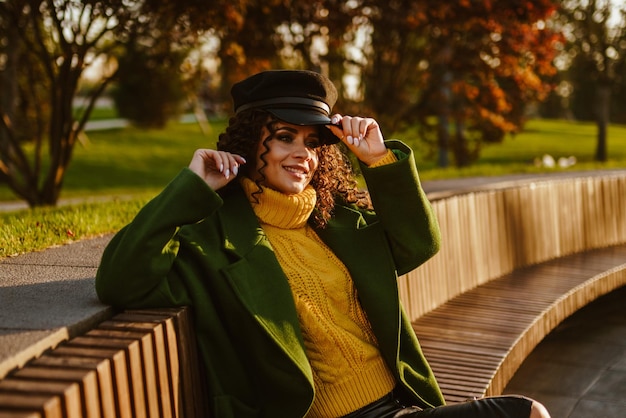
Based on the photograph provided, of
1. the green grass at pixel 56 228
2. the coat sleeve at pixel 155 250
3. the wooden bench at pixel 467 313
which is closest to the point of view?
the wooden bench at pixel 467 313

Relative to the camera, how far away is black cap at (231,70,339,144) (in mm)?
2971

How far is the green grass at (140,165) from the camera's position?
5.14 meters

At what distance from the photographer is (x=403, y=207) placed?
123 inches

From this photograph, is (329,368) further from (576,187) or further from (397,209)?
(576,187)

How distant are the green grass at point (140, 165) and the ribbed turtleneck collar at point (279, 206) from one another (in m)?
A: 1.73

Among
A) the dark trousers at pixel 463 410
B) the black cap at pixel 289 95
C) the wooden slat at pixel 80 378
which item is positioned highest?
the black cap at pixel 289 95

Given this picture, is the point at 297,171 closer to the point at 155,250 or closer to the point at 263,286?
the point at 263,286

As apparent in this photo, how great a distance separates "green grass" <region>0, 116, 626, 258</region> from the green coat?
1.71 m

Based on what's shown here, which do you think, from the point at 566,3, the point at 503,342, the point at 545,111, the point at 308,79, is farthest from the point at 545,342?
the point at 545,111

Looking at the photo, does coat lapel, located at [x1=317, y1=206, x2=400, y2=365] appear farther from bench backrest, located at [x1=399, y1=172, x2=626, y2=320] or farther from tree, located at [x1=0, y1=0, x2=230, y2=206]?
tree, located at [x1=0, y1=0, x2=230, y2=206]

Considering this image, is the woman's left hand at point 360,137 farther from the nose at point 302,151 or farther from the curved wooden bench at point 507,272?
the curved wooden bench at point 507,272

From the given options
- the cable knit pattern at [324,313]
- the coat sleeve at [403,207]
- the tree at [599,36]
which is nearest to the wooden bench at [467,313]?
the cable knit pattern at [324,313]

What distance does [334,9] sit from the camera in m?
10.8

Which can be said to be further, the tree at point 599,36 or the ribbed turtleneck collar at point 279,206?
the tree at point 599,36
